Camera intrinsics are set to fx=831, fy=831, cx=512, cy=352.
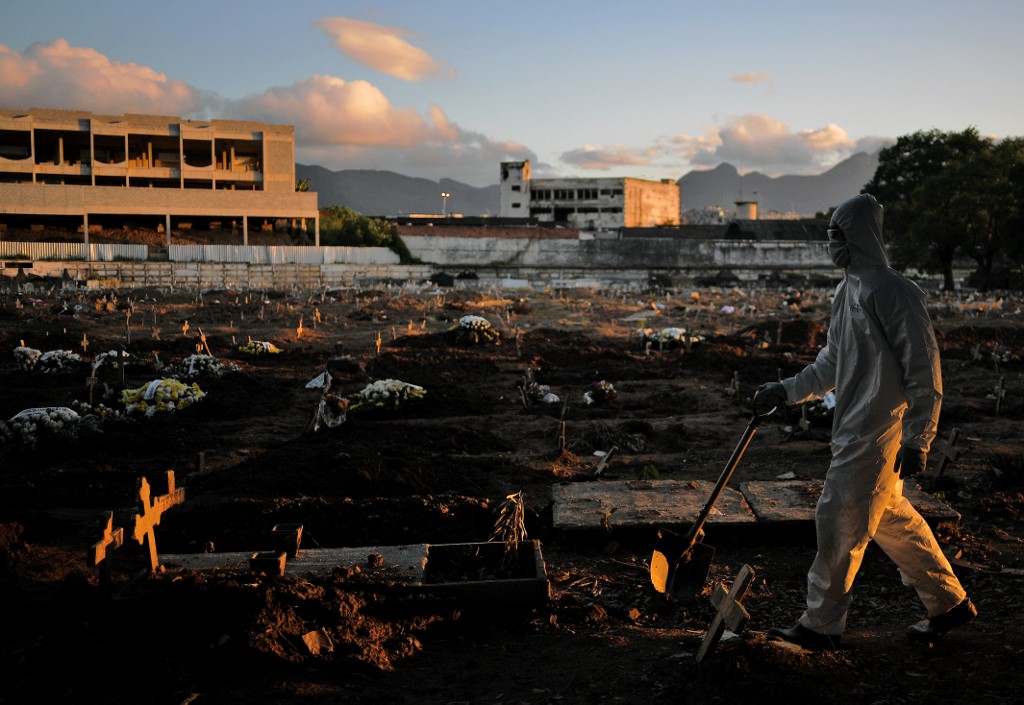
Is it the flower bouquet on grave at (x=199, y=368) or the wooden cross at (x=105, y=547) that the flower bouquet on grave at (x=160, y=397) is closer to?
the flower bouquet on grave at (x=199, y=368)

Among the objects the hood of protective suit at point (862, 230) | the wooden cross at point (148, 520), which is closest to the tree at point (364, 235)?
the wooden cross at point (148, 520)

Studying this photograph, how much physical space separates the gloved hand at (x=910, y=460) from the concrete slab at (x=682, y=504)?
7.73ft

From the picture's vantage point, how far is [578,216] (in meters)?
87.3

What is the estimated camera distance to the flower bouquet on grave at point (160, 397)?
11250 millimetres

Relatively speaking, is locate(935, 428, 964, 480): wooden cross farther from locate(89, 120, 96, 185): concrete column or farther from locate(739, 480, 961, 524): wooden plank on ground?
locate(89, 120, 96, 185): concrete column

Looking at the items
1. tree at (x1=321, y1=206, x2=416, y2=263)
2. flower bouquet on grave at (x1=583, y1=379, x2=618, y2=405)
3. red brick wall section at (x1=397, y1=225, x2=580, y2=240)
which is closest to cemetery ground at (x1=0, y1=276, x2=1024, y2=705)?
flower bouquet on grave at (x1=583, y1=379, x2=618, y2=405)

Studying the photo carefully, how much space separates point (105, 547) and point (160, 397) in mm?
7395

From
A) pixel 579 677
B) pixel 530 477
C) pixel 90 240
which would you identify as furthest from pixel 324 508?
pixel 90 240

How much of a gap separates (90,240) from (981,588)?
52762mm

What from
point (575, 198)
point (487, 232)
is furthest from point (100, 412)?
point (575, 198)

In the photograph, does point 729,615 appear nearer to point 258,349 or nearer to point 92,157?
point 258,349

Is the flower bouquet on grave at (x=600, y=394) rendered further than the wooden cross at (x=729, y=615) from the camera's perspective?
Yes

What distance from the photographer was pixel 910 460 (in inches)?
151

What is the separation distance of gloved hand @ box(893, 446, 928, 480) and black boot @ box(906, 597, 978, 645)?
856 millimetres
